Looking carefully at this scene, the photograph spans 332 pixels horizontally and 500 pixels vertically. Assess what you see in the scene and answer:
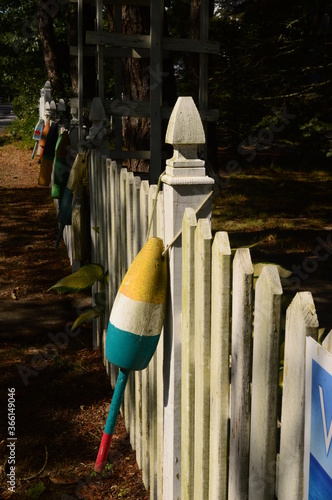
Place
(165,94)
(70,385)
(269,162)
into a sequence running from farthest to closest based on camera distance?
(269,162), (165,94), (70,385)

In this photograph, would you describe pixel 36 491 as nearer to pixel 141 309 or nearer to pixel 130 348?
pixel 130 348

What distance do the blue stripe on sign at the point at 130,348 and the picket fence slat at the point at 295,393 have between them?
1.05 metres

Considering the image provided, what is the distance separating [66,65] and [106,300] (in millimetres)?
23957

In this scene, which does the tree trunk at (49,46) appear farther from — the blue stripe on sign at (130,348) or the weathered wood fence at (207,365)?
the blue stripe on sign at (130,348)

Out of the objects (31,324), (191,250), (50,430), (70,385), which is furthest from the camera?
(31,324)

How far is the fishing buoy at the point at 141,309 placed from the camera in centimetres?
239

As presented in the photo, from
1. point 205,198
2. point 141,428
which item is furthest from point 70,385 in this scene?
point 205,198

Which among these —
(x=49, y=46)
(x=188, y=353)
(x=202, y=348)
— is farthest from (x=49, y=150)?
(x=49, y=46)

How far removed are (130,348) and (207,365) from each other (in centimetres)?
54

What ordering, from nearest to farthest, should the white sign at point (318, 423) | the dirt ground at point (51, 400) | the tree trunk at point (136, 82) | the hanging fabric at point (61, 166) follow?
the white sign at point (318, 423) < the dirt ground at point (51, 400) < the hanging fabric at point (61, 166) < the tree trunk at point (136, 82)

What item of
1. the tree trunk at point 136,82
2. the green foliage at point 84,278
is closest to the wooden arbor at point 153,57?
the tree trunk at point 136,82

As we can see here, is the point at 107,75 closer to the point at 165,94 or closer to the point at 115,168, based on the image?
the point at 165,94

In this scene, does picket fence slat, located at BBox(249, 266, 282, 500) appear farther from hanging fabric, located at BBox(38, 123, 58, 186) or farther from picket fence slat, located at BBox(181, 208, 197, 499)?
hanging fabric, located at BBox(38, 123, 58, 186)

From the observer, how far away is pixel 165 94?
9.13 metres
